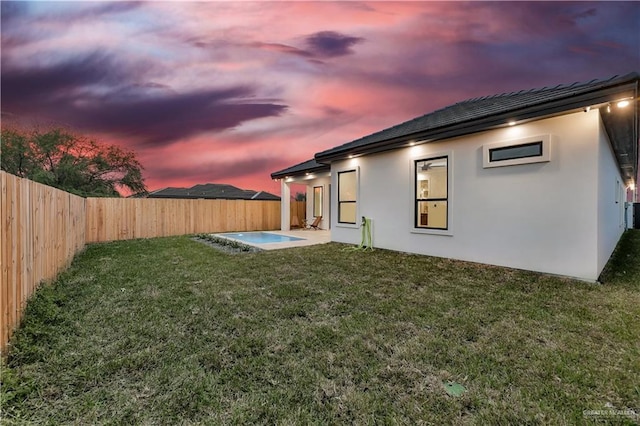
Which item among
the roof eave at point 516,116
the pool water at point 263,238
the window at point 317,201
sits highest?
the roof eave at point 516,116

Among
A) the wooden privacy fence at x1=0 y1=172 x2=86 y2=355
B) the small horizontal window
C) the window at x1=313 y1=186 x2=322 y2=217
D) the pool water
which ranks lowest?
the pool water

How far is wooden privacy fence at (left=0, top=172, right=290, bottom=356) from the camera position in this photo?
8.11 feet

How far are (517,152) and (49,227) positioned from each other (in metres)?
8.20

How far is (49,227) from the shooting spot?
4.20 m

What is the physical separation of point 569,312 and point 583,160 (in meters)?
2.80

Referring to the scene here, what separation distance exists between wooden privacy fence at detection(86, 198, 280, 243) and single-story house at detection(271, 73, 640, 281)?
8023mm

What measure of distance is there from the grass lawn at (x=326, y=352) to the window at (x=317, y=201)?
10626 millimetres

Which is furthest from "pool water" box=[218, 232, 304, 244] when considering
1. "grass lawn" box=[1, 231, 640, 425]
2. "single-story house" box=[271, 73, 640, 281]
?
"grass lawn" box=[1, 231, 640, 425]

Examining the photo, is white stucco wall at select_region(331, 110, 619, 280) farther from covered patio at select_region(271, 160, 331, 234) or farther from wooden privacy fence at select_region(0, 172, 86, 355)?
covered patio at select_region(271, 160, 331, 234)

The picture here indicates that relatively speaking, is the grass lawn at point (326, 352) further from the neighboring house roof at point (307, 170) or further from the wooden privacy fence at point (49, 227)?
the neighboring house roof at point (307, 170)

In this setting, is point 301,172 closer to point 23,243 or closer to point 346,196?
point 346,196

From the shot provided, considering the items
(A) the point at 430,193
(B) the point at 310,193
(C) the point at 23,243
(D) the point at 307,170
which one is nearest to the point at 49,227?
(C) the point at 23,243

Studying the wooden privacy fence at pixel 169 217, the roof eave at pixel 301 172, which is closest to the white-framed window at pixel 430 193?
the roof eave at pixel 301 172

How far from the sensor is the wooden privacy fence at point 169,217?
34.4ft
